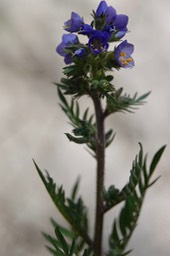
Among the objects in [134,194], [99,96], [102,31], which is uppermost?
[102,31]

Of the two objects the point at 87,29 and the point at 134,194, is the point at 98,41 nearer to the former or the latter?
the point at 87,29

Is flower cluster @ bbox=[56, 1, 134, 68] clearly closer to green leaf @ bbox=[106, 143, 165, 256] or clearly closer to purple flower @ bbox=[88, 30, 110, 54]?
purple flower @ bbox=[88, 30, 110, 54]

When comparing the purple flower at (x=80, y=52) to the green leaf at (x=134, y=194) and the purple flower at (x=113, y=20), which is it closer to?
the purple flower at (x=113, y=20)

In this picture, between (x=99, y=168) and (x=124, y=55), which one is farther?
(x=99, y=168)

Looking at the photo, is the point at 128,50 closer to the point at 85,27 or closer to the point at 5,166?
the point at 85,27

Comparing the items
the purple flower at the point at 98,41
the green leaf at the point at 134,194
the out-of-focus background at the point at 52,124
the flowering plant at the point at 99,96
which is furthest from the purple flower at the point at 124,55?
the out-of-focus background at the point at 52,124

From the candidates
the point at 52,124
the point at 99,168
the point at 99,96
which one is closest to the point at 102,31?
the point at 99,96

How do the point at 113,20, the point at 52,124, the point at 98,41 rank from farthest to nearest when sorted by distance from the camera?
the point at 52,124 → the point at 113,20 → the point at 98,41
